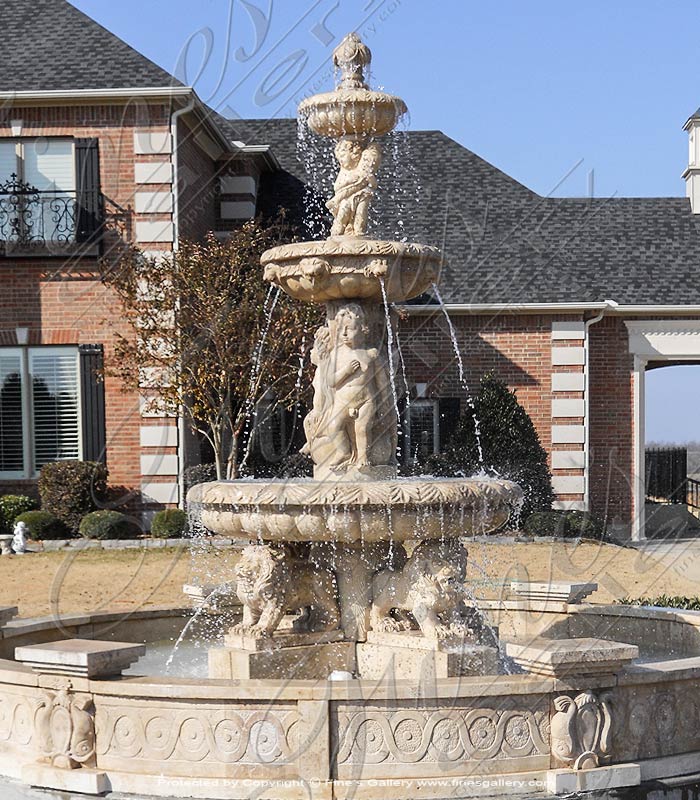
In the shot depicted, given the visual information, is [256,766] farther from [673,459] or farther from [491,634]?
[673,459]

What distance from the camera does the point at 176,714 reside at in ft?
24.1

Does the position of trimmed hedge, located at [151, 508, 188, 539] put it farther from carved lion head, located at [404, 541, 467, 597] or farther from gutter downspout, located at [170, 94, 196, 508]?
carved lion head, located at [404, 541, 467, 597]

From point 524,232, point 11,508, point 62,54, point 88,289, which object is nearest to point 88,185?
point 88,289

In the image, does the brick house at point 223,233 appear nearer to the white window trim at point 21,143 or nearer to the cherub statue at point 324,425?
the white window trim at point 21,143

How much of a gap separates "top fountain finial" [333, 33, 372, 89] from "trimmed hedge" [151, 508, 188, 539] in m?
10.7

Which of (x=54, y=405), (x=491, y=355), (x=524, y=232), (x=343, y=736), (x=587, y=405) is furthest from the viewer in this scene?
(x=524, y=232)

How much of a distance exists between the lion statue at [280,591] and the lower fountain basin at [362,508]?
1.57 ft

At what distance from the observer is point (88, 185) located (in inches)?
824

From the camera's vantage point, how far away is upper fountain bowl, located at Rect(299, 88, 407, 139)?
9539 mm

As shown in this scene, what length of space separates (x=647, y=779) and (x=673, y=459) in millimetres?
21196

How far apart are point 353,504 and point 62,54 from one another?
15868mm

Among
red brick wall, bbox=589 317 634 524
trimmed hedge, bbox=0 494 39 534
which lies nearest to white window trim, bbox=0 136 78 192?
trimmed hedge, bbox=0 494 39 534

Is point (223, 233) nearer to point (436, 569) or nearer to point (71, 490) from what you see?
point (71, 490)

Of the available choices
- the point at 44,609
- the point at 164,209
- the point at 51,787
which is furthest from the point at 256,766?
the point at 164,209
